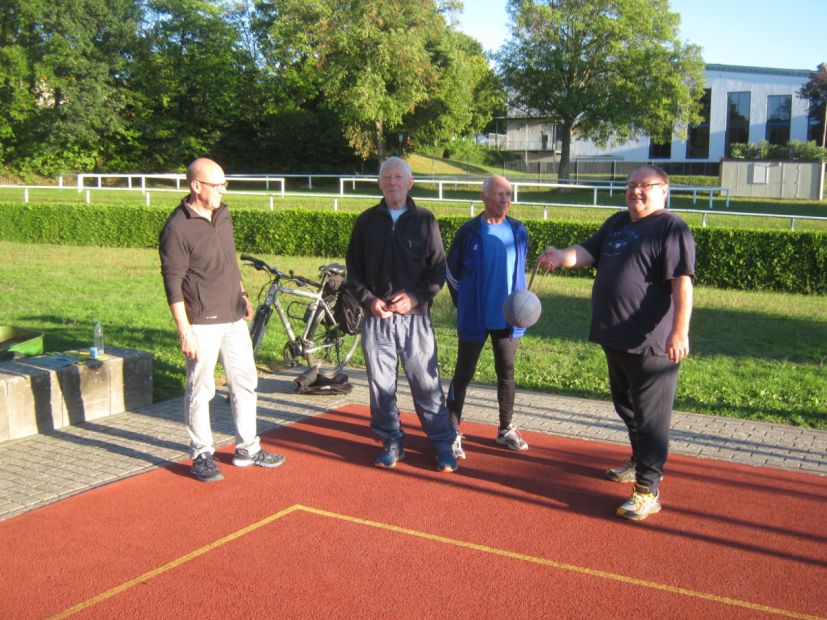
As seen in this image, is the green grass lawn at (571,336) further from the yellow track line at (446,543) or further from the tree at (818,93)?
the tree at (818,93)

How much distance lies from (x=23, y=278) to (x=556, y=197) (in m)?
27.0

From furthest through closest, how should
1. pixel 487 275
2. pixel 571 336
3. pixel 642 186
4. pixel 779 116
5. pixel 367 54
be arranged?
1. pixel 779 116
2. pixel 367 54
3. pixel 571 336
4. pixel 487 275
5. pixel 642 186

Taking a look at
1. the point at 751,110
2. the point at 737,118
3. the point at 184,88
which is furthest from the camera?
the point at 737,118

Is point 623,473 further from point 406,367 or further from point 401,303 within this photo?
point 401,303

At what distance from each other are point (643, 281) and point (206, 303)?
2.74 meters

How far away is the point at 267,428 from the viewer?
682 centimetres

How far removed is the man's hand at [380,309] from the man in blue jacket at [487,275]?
0.64 meters

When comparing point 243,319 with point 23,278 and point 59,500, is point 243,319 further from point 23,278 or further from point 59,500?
point 23,278

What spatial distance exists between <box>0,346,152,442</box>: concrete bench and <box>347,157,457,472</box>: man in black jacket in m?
2.62

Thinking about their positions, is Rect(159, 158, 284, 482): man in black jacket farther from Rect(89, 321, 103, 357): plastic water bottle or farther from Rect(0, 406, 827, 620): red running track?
Rect(89, 321, 103, 357): plastic water bottle

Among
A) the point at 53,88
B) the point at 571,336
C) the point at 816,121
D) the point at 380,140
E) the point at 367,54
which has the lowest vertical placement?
the point at 571,336

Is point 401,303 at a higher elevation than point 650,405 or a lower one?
higher

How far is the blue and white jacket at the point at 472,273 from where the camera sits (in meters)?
5.86

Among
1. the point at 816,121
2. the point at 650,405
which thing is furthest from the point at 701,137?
the point at 650,405
